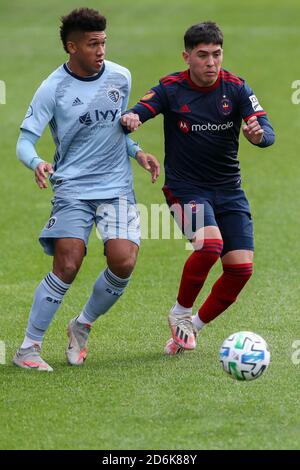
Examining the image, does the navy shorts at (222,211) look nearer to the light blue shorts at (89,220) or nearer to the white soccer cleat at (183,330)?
the light blue shorts at (89,220)

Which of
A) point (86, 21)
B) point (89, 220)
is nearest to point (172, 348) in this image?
point (89, 220)

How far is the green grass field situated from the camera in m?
6.84

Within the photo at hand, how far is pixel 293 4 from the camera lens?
3034 cm

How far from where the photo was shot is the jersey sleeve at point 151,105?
334 inches

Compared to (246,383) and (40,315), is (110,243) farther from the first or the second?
(246,383)

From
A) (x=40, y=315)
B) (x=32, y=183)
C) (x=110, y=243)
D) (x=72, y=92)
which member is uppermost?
(x=72, y=92)

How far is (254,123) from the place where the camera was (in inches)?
323

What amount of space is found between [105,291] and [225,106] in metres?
1.63

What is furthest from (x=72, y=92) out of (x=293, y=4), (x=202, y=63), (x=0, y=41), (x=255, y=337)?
(x=293, y=4)

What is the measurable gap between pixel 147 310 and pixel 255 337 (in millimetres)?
2718

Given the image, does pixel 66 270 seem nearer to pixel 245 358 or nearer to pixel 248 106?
pixel 245 358

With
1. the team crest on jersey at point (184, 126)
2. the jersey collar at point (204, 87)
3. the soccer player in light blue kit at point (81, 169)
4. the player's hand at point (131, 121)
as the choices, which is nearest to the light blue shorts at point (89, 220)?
the soccer player in light blue kit at point (81, 169)

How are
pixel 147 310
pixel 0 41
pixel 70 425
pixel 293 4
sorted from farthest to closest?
pixel 293 4, pixel 0 41, pixel 147 310, pixel 70 425

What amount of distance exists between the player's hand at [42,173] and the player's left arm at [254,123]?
1.41 metres
